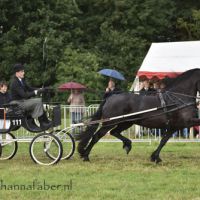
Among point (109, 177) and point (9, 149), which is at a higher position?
point (9, 149)

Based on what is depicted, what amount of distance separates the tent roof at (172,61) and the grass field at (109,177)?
204 inches

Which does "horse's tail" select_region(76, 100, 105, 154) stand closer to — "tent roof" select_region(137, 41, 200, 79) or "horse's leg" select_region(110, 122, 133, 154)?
"horse's leg" select_region(110, 122, 133, 154)

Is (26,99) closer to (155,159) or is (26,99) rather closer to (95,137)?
(95,137)

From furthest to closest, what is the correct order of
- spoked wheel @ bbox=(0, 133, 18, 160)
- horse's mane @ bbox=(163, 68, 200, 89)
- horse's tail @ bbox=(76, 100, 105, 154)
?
1. spoked wheel @ bbox=(0, 133, 18, 160)
2. horse's tail @ bbox=(76, 100, 105, 154)
3. horse's mane @ bbox=(163, 68, 200, 89)

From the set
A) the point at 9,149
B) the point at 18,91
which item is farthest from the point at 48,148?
the point at 9,149

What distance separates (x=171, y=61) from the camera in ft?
60.1

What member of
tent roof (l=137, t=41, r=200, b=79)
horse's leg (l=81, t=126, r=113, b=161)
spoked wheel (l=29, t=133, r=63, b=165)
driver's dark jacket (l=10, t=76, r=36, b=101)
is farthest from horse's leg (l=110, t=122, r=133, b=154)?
tent roof (l=137, t=41, r=200, b=79)

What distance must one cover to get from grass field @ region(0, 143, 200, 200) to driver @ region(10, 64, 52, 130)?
931 millimetres

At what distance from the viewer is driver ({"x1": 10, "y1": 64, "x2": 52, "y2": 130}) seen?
1149 centimetres

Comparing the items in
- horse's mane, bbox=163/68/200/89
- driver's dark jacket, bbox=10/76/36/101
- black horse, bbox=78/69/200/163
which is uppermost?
horse's mane, bbox=163/68/200/89

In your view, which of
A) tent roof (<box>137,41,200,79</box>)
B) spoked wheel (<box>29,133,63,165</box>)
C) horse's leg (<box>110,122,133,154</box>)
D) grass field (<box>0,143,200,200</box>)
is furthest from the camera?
tent roof (<box>137,41,200,79</box>)

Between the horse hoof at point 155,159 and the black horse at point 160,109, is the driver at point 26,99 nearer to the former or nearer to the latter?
the black horse at point 160,109

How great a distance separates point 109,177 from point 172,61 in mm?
9293

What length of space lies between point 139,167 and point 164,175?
1053 mm
